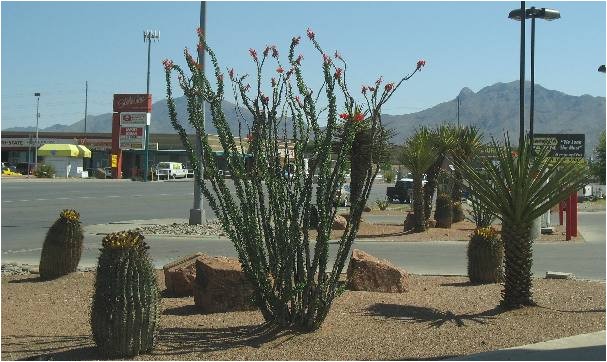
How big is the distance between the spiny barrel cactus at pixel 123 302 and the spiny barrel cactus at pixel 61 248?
544 cm

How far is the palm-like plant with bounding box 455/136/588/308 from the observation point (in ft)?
30.9

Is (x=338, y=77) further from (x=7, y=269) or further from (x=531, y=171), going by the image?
(x=7, y=269)

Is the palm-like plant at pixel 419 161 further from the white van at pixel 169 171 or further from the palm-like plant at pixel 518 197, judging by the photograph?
the white van at pixel 169 171

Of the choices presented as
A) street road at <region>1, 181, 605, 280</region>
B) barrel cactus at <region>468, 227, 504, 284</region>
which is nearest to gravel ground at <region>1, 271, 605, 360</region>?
barrel cactus at <region>468, 227, 504, 284</region>

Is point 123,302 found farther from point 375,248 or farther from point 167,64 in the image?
point 375,248

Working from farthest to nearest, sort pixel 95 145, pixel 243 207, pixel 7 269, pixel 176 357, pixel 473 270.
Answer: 1. pixel 95 145
2. pixel 7 269
3. pixel 473 270
4. pixel 243 207
5. pixel 176 357

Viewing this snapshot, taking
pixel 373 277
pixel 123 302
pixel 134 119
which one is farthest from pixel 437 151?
pixel 134 119

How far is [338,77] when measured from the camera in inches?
320

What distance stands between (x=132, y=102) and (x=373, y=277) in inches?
2669

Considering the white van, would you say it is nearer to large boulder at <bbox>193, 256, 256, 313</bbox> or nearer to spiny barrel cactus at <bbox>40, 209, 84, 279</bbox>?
spiny barrel cactus at <bbox>40, 209, 84, 279</bbox>

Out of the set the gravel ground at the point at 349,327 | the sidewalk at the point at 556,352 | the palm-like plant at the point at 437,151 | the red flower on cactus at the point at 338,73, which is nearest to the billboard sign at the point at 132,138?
the palm-like plant at the point at 437,151

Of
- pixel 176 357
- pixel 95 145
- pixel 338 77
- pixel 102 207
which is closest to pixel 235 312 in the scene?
pixel 176 357

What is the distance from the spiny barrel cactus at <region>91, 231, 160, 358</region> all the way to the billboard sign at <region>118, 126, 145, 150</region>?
2681 inches

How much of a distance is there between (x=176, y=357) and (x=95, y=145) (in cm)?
8927
